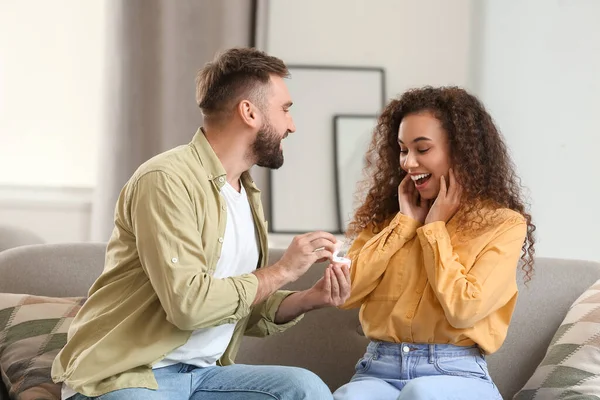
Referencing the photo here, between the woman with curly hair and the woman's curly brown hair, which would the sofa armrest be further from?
the woman's curly brown hair

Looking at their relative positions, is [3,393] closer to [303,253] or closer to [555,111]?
[303,253]

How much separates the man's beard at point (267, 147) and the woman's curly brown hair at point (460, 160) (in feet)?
1.30

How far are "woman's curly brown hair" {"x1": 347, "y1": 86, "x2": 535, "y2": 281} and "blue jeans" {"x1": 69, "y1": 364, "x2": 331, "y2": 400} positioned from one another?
0.61 metres

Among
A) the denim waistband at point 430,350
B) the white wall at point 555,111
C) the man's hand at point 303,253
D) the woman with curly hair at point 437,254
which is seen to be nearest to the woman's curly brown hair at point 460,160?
the woman with curly hair at point 437,254

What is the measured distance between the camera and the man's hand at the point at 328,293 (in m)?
2.11

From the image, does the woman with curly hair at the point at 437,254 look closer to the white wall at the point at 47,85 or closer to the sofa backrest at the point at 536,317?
the sofa backrest at the point at 536,317

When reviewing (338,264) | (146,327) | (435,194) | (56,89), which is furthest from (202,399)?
(56,89)

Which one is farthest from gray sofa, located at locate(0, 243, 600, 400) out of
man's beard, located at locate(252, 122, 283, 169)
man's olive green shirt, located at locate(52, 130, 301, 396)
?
man's olive green shirt, located at locate(52, 130, 301, 396)

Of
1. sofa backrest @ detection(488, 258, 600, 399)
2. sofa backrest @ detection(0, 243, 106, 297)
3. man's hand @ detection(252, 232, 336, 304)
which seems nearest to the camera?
man's hand @ detection(252, 232, 336, 304)

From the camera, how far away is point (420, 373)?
214cm

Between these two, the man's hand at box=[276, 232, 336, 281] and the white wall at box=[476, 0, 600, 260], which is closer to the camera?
the man's hand at box=[276, 232, 336, 281]

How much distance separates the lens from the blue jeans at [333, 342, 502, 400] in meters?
2.06

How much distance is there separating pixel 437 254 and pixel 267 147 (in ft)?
1.64

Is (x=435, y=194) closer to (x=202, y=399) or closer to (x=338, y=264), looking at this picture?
(x=338, y=264)
